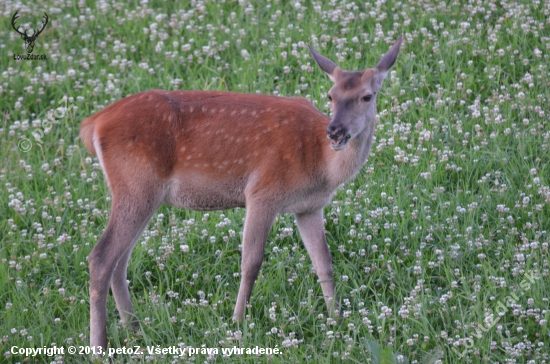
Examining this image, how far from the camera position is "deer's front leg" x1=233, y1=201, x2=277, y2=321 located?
667cm

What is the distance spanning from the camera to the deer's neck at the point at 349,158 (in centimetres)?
675

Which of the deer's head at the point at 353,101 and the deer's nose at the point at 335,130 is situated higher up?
the deer's head at the point at 353,101

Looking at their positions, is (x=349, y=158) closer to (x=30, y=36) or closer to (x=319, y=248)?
(x=319, y=248)

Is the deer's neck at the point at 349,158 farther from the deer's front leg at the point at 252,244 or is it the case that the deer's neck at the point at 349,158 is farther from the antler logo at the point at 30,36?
the antler logo at the point at 30,36

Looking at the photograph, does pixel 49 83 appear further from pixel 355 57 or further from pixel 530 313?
pixel 530 313

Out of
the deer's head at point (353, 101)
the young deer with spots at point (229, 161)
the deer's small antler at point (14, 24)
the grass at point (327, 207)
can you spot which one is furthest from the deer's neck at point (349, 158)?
the deer's small antler at point (14, 24)

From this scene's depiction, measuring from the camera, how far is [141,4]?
36.2 ft

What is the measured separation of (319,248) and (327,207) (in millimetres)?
968

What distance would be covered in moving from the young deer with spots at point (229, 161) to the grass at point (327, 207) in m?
0.36

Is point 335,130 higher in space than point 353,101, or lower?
lower

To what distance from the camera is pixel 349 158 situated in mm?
6750

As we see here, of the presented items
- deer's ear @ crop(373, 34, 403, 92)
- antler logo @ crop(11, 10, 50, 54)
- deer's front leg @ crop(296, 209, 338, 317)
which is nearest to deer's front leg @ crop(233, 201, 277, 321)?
deer's front leg @ crop(296, 209, 338, 317)

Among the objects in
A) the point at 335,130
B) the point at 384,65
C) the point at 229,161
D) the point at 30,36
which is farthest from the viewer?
the point at 30,36

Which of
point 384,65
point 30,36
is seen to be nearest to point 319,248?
point 384,65
